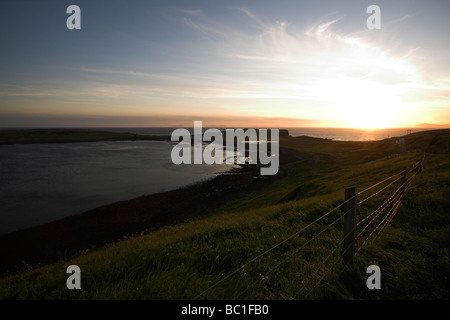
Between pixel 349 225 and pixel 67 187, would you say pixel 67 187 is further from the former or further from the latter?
pixel 349 225

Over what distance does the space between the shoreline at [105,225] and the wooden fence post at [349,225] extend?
13851 millimetres

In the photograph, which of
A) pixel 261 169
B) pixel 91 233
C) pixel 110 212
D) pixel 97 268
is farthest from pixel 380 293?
pixel 261 169

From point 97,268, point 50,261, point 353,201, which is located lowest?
point 50,261

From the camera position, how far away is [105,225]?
2431 centimetres

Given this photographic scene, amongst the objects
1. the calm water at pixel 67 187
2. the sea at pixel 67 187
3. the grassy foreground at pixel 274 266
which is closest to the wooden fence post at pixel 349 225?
the grassy foreground at pixel 274 266

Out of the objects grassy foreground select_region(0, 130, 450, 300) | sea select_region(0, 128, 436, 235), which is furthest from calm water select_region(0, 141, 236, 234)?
grassy foreground select_region(0, 130, 450, 300)

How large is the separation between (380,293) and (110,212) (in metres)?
30.0

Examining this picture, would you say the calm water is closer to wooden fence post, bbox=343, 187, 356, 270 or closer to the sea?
the sea

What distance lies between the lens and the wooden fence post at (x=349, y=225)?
4.85 m

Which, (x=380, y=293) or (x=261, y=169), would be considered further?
(x=261, y=169)

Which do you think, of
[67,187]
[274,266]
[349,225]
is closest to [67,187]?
[67,187]

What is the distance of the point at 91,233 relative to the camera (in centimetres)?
2244

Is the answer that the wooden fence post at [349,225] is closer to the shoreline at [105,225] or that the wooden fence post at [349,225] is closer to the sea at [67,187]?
the shoreline at [105,225]
